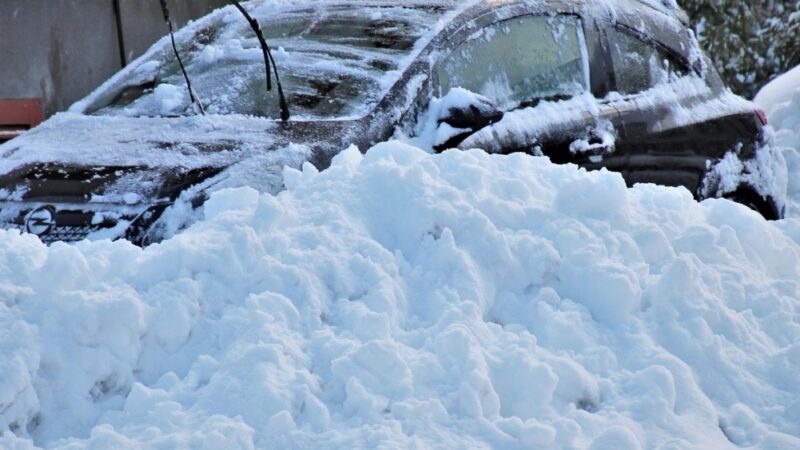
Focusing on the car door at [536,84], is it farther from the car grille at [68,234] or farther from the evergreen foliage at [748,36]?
the evergreen foliage at [748,36]

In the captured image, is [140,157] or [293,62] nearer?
[140,157]

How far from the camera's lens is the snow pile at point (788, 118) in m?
7.46

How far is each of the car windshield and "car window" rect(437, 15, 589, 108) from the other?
0.22 meters

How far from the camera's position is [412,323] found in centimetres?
344

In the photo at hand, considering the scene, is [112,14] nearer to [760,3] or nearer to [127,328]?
[760,3]

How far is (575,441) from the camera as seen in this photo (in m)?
3.10

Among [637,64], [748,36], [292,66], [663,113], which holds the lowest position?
[748,36]

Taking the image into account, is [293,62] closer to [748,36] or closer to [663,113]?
[663,113]

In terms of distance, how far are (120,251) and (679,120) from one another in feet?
11.1

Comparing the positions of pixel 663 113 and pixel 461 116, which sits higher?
pixel 461 116

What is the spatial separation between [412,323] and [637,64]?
3.21 metres

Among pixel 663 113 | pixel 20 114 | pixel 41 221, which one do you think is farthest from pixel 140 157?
pixel 20 114

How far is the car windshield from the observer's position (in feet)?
16.6

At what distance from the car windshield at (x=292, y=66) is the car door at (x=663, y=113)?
1082 millimetres
